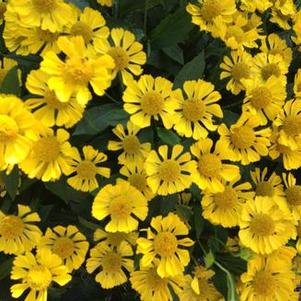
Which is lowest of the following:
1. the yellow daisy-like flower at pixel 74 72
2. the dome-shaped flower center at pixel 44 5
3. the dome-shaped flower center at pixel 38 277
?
the dome-shaped flower center at pixel 38 277

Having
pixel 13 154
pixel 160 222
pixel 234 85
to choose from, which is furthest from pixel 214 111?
pixel 13 154

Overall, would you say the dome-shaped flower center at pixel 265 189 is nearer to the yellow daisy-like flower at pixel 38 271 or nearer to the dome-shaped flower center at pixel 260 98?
the dome-shaped flower center at pixel 260 98

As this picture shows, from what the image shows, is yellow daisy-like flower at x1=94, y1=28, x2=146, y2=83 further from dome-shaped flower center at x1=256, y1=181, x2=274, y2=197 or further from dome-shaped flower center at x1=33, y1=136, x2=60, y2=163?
dome-shaped flower center at x1=256, y1=181, x2=274, y2=197

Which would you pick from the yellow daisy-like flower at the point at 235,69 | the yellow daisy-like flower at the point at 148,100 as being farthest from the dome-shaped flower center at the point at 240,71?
the yellow daisy-like flower at the point at 148,100

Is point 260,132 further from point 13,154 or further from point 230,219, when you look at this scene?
point 13,154

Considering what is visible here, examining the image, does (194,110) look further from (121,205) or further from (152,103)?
(121,205)

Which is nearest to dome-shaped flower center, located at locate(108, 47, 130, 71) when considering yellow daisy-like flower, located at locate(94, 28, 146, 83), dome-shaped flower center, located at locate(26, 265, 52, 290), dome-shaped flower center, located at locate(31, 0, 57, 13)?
yellow daisy-like flower, located at locate(94, 28, 146, 83)

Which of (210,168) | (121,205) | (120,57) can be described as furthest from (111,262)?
(120,57)
